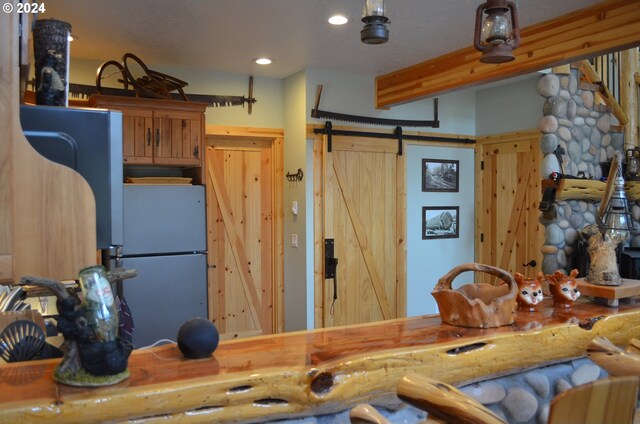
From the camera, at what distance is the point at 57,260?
1609mm

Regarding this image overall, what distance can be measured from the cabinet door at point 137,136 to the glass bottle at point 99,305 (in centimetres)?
346

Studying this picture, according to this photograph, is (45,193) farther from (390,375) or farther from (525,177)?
(525,177)

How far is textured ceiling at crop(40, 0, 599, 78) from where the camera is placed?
3.42 metres

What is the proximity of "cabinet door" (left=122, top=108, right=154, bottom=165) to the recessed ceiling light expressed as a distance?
174 cm

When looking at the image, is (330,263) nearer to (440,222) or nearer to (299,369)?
(440,222)

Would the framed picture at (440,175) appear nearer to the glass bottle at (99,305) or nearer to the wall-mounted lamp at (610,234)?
the wall-mounted lamp at (610,234)

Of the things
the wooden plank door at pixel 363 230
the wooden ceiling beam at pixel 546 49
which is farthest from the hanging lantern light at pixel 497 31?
the wooden plank door at pixel 363 230

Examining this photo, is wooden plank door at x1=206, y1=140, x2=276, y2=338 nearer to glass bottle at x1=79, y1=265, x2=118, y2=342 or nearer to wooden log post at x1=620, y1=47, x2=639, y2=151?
wooden log post at x1=620, y1=47, x2=639, y2=151

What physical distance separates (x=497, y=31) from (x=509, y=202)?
3.96 m

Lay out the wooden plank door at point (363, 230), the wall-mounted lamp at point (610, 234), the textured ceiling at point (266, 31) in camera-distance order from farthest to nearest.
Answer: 1. the wooden plank door at point (363, 230)
2. the textured ceiling at point (266, 31)
3. the wall-mounted lamp at point (610, 234)

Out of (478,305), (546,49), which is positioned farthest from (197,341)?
(546,49)

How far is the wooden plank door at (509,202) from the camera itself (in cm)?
546

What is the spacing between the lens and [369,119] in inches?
215

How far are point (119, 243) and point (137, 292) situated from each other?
8.99ft
